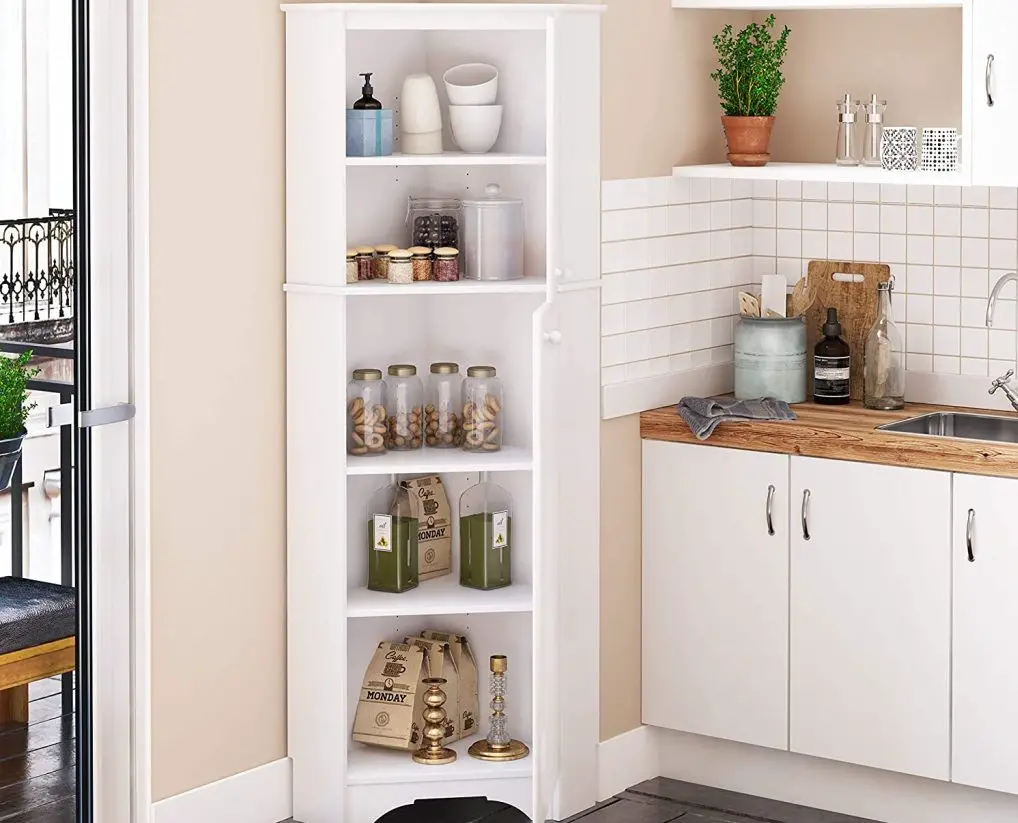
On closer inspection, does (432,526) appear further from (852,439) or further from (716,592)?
(852,439)

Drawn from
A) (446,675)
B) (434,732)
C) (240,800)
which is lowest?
(240,800)

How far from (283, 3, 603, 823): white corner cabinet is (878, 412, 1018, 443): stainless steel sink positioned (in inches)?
31.3

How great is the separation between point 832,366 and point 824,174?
0.52m

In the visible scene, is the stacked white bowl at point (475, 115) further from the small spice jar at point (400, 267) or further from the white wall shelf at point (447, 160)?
the small spice jar at point (400, 267)

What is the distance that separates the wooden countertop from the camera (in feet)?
11.9

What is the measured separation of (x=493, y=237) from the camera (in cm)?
381

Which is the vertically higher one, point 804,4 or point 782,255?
point 804,4

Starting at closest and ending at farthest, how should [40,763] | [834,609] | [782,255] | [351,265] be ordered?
[40,763] < [351,265] < [834,609] < [782,255]

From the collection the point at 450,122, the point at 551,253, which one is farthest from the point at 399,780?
the point at 450,122

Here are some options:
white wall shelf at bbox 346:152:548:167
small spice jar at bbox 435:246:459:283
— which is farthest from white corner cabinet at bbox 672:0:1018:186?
small spice jar at bbox 435:246:459:283

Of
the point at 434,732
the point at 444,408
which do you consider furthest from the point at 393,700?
the point at 444,408

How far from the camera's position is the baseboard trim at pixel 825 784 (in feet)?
12.6

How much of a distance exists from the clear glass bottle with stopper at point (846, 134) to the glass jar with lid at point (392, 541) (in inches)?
52.8

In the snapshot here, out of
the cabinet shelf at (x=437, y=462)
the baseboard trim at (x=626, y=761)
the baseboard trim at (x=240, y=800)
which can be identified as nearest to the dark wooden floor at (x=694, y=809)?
the baseboard trim at (x=626, y=761)
